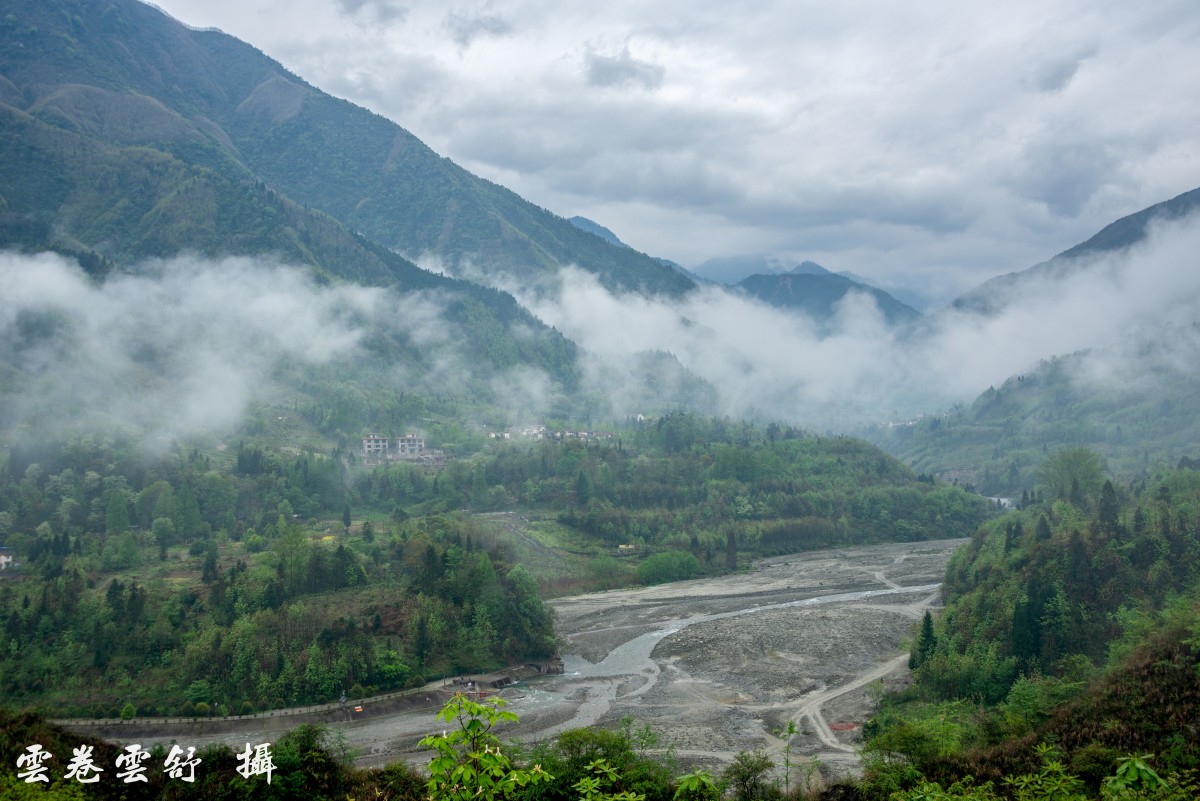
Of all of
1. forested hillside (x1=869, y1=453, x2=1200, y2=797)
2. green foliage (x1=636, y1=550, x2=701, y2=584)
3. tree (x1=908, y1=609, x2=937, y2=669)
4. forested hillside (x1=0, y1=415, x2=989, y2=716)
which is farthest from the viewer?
green foliage (x1=636, y1=550, x2=701, y2=584)

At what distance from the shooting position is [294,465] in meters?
124

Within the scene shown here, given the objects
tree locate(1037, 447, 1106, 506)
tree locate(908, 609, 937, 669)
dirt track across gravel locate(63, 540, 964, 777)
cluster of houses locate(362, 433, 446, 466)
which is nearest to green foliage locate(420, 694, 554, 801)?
dirt track across gravel locate(63, 540, 964, 777)

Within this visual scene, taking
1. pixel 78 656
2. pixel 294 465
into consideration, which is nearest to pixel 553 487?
pixel 294 465

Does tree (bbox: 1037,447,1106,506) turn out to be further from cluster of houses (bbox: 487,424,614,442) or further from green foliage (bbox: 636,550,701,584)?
cluster of houses (bbox: 487,424,614,442)

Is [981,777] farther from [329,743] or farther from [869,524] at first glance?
[869,524]

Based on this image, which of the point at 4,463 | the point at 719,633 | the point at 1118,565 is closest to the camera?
the point at 1118,565

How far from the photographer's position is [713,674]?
6994 centimetres

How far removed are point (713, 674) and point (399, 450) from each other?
101m

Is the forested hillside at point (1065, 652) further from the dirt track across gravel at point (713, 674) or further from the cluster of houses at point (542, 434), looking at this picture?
the cluster of houses at point (542, 434)

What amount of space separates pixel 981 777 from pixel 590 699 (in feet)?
119

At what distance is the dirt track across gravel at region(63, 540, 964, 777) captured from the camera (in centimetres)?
5581

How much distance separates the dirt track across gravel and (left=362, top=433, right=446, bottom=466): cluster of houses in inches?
2341

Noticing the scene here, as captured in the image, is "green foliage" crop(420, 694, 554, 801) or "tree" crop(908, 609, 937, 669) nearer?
"green foliage" crop(420, 694, 554, 801)

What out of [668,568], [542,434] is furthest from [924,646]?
[542,434]
